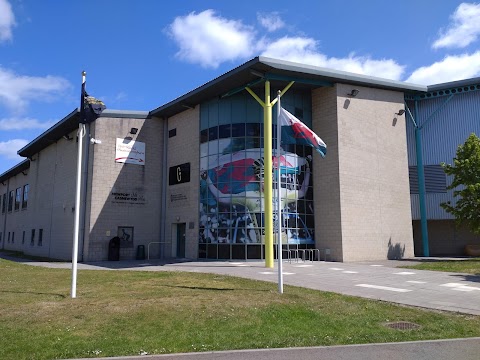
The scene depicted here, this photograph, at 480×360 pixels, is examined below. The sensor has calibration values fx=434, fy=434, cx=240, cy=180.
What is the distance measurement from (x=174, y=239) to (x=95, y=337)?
20.7m

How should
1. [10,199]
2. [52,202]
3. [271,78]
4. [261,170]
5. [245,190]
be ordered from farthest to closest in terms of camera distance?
[10,199]
[52,202]
[261,170]
[245,190]
[271,78]

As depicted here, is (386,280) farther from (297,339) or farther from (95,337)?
(95,337)

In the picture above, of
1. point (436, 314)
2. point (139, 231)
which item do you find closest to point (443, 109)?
point (139, 231)

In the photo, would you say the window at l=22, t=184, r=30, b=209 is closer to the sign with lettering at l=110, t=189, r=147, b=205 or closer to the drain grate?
the sign with lettering at l=110, t=189, r=147, b=205

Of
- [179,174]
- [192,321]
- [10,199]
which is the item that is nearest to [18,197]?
[10,199]

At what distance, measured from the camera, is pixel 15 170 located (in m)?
47.1

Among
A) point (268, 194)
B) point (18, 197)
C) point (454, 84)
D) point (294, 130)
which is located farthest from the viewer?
point (18, 197)

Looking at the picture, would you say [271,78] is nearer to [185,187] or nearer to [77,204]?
[185,187]

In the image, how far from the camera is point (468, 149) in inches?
958

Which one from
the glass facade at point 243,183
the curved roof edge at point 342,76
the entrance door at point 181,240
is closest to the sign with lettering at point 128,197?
the entrance door at point 181,240

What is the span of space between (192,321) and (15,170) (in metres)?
45.8

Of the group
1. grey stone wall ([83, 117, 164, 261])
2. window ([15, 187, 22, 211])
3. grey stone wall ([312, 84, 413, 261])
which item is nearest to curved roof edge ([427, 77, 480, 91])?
grey stone wall ([312, 84, 413, 261])

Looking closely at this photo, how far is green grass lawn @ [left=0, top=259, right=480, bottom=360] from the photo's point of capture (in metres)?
6.66

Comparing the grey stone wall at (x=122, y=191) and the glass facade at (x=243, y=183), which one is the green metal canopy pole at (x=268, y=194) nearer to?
the glass facade at (x=243, y=183)
